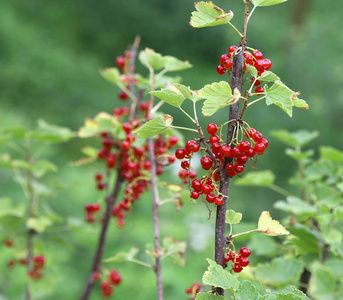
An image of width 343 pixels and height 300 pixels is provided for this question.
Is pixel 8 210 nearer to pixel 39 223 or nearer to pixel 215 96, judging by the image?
pixel 39 223

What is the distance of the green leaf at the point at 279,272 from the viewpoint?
0.80 meters

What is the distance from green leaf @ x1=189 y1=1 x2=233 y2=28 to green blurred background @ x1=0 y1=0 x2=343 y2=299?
4.67 ft

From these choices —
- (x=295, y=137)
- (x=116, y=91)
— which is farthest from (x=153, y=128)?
(x=116, y=91)

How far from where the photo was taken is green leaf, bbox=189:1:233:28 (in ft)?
1.74

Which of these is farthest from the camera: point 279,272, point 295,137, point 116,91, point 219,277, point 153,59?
point 116,91

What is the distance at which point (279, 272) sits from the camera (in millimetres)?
812

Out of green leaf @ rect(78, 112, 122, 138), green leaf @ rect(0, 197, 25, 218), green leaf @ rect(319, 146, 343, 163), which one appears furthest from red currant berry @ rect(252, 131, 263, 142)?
green leaf @ rect(0, 197, 25, 218)

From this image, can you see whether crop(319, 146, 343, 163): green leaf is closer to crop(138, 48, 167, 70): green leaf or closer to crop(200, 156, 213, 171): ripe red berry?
crop(138, 48, 167, 70): green leaf

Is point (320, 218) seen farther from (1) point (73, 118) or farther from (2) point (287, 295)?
(1) point (73, 118)

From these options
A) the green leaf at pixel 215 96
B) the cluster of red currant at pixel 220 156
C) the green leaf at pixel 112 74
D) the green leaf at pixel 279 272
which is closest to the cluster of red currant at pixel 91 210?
the green leaf at pixel 112 74

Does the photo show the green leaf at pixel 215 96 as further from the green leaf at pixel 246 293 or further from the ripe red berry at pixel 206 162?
the green leaf at pixel 246 293

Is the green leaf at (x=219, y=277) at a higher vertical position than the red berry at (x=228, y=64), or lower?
lower

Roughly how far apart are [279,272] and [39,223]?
670mm

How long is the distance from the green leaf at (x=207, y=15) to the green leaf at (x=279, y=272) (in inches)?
19.9
